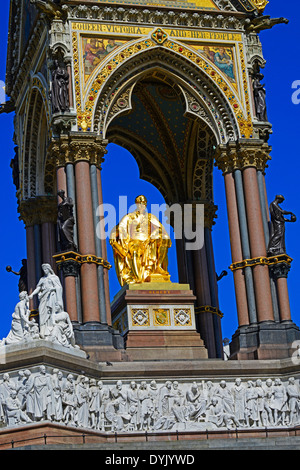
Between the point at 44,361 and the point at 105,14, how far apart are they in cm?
1057

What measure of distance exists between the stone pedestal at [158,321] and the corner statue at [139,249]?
36.0 inches

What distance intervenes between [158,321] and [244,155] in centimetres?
499

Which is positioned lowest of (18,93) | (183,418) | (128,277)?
(183,418)

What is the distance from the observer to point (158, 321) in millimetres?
33562

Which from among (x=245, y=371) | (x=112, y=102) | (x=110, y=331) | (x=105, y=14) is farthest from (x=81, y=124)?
(x=245, y=371)

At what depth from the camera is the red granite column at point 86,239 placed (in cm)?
3156

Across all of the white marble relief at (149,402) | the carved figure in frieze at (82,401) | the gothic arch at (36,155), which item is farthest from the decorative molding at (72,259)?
the gothic arch at (36,155)

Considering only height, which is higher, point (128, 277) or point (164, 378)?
point (128, 277)

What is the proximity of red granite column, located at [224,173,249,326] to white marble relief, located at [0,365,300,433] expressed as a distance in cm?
220

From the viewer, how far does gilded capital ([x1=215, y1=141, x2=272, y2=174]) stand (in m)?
33.8

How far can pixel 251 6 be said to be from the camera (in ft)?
116

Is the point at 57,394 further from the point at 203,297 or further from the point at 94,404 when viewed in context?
the point at 203,297

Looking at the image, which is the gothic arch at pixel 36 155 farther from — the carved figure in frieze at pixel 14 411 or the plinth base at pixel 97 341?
the carved figure in frieze at pixel 14 411

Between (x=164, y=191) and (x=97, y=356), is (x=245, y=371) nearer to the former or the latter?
(x=97, y=356)
